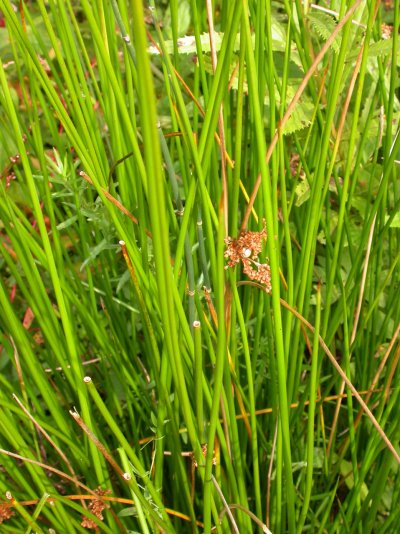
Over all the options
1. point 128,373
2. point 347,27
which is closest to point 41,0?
point 347,27

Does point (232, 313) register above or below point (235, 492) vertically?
above

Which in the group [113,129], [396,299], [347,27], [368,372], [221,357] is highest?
[347,27]

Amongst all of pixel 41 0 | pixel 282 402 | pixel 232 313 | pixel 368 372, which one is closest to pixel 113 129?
pixel 41 0

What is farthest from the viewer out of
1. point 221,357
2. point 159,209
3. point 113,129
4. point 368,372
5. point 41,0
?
point 368,372

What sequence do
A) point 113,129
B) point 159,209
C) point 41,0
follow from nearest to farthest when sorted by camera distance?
point 159,209, point 41,0, point 113,129

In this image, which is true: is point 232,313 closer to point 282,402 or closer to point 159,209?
point 282,402

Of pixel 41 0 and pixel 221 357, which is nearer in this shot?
pixel 221 357

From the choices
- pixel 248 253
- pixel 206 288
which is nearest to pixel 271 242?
pixel 248 253

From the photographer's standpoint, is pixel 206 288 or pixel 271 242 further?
pixel 206 288

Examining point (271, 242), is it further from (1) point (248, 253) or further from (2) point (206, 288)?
(2) point (206, 288)
